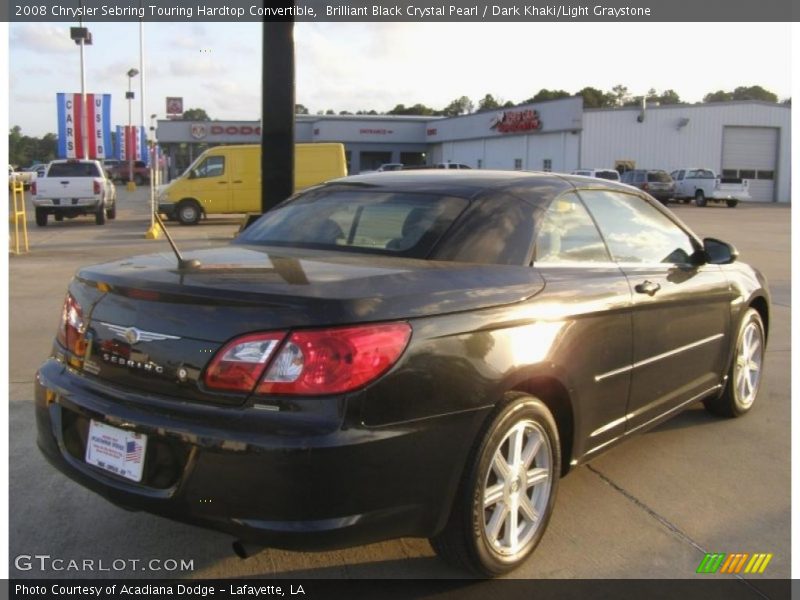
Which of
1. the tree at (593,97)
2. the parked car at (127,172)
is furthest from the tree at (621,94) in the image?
the parked car at (127,172)

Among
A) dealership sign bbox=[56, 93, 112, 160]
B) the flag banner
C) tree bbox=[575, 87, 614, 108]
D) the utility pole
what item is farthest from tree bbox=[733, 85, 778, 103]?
the utility pole

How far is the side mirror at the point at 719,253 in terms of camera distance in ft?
15.8

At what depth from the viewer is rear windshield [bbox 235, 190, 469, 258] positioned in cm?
360

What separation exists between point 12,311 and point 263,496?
7.16 meters

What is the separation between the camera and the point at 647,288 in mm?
4008

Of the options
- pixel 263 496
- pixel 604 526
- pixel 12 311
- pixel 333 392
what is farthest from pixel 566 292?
pixel 12 311

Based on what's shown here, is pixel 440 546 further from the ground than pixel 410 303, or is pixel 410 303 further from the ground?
pixel 410 303

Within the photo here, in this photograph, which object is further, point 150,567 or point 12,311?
point 12,311

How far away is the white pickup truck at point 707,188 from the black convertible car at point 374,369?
38472 mm

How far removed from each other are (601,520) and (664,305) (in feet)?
3.89

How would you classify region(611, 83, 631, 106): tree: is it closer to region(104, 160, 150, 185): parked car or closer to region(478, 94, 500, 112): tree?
region(478, 94, 500, 112): tree

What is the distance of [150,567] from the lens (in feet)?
10.5

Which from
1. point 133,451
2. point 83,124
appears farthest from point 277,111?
point 83,124

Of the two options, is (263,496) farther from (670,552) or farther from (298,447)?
(670,552)
